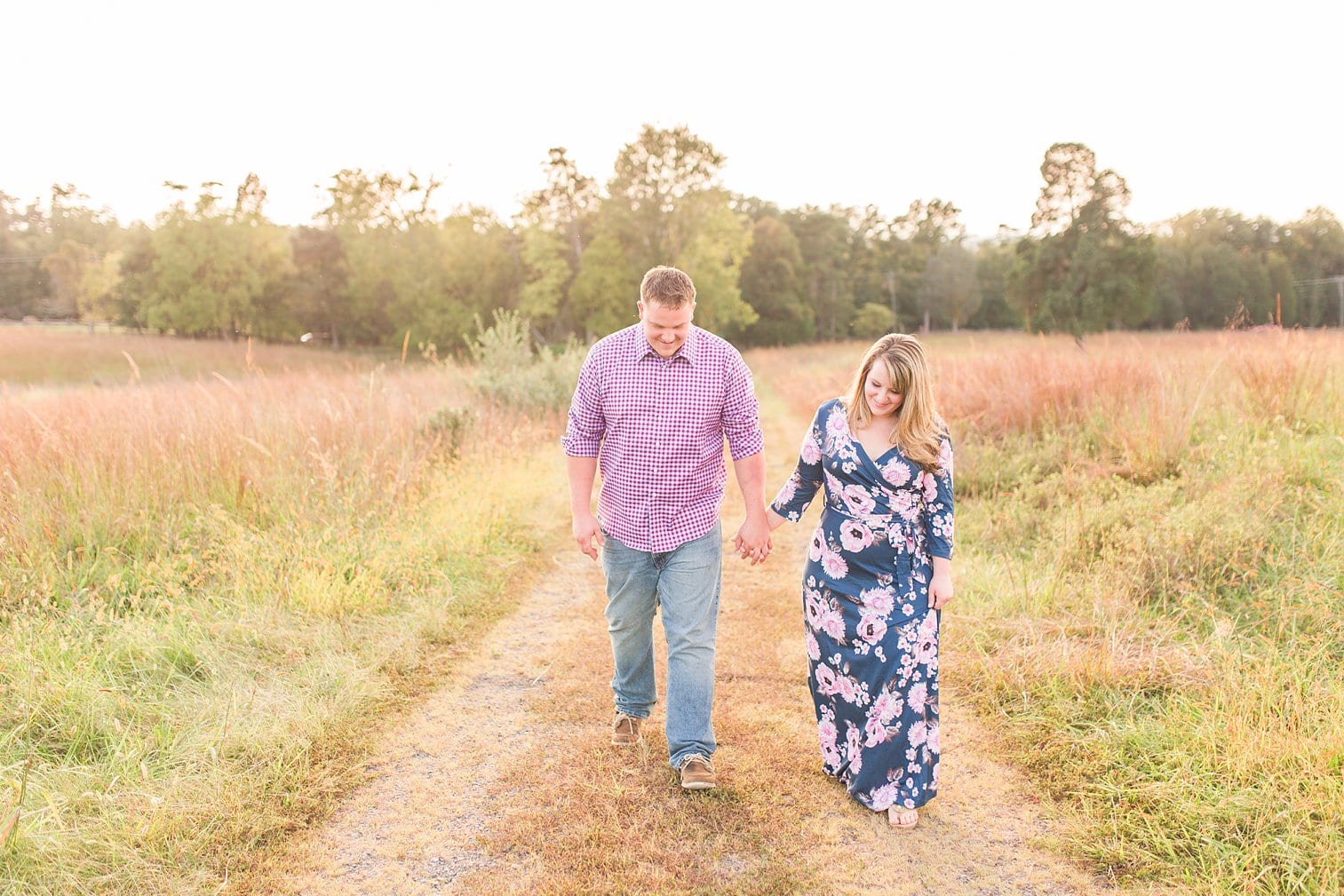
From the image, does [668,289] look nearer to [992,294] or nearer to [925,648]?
[925,648]

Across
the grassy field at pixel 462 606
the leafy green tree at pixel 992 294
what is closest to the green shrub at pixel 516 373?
the grassy field at pixel 462 606

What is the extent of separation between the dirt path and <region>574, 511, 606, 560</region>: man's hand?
890 mm

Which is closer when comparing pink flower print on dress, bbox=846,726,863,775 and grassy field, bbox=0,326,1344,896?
grassy field, bbox=0,326,1344,896

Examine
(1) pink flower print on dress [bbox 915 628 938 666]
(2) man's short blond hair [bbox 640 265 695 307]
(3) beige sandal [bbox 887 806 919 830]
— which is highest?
(2) man's short blond hair [bbox 640 265 695 307]

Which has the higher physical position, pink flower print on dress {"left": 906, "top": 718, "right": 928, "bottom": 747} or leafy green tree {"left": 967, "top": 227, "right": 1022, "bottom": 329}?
leafy green tree {"left": 967, "top": 227, "right": 1022, "bottom": 329}

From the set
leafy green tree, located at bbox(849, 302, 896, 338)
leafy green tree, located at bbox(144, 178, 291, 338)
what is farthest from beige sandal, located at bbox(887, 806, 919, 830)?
leafy green tree, located at bbox(849, 302, 896, 338)

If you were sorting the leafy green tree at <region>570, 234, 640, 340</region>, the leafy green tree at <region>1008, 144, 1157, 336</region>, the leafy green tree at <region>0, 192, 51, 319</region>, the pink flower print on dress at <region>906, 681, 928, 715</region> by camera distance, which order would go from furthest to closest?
the leafy green tree at <region>0, 192, 51, 319</region> → the leafy green tree at <region>570, 234, 640, 340</region> → the leafy green tree at <region>1008, 144, 1157, 336</region> → the pink flower print on dress at <region>906, 681, 928, 715</region>

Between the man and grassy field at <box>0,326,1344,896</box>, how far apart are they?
0.60 m

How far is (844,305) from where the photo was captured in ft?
162

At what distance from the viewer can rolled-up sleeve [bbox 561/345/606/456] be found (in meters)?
3.08

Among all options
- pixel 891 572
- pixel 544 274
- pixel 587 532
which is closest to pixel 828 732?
pixel 891 572

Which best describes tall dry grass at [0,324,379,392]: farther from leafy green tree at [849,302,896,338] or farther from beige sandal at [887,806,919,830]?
leafy green tree at [849,302,896,338]

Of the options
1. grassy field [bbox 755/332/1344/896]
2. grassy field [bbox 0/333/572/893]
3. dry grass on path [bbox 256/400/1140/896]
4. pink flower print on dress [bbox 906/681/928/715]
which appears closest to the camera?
dry grass on path [bbox 256/400/1140/896]

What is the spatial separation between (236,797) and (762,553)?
2.12 meters
